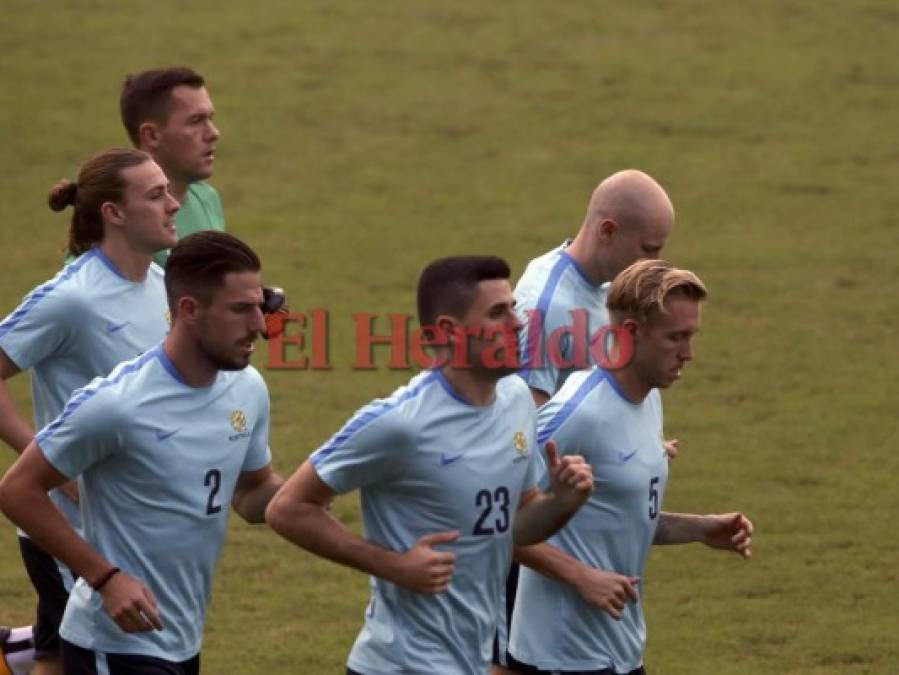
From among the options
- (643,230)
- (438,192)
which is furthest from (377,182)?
(643,230)

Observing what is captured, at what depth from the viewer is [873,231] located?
17.0 meters

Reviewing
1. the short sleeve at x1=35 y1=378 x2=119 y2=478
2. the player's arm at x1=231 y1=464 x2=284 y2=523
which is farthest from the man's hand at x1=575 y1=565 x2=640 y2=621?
the short sleeve at x1=35 y1=378 x2=119 y2=478

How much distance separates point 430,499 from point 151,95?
3077mm

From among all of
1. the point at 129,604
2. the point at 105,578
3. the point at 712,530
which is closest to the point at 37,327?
the point at 105,578

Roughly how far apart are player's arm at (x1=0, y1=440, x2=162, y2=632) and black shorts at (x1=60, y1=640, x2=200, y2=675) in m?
0.29

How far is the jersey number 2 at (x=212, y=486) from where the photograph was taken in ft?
20.7

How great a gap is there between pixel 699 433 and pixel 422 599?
23.4 ft

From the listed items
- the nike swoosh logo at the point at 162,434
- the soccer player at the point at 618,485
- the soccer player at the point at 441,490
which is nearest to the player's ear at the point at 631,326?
the soccer player at the point at 618,485

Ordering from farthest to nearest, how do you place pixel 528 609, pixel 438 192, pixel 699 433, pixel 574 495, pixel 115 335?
pixel 438 192
pixel 699 433
pixel 115 335
pixel 528 609
pixel 574 495

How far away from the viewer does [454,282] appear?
609 cm

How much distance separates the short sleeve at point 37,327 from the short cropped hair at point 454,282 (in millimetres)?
1714

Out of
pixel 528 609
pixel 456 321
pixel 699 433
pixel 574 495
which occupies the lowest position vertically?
pixel 699 433

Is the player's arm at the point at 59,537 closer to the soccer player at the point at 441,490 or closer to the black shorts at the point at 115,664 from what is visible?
the black shorts at the point at 115,664

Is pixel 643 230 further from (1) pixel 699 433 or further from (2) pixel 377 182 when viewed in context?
(2) pixel 377 182
